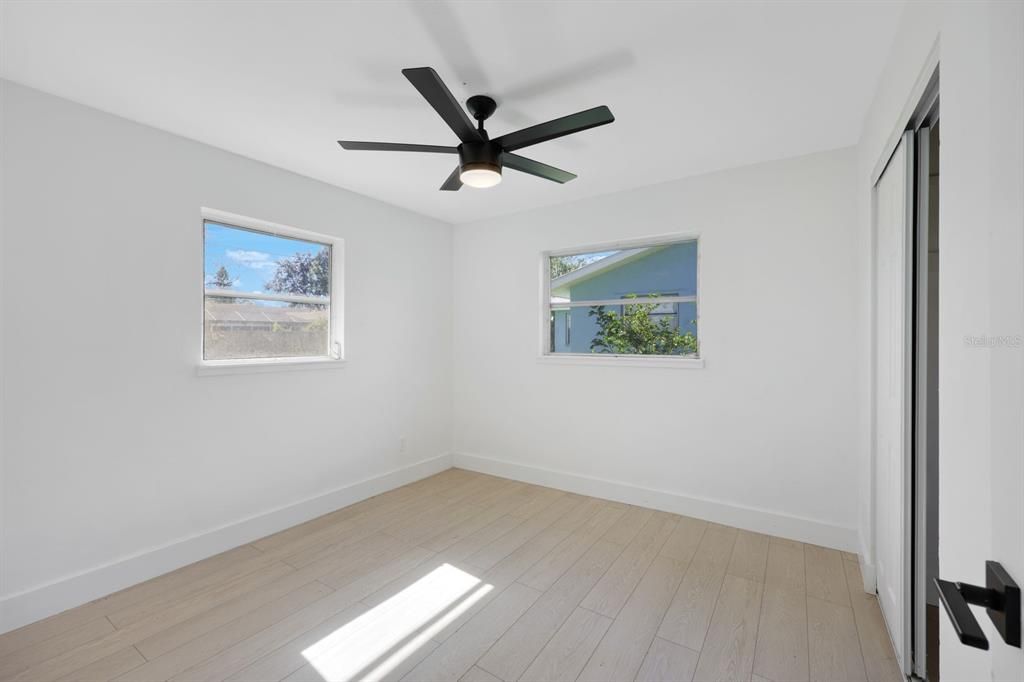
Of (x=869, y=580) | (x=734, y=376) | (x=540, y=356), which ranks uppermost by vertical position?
(x=540, y=356)

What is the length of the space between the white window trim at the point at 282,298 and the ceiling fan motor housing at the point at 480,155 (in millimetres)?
1793

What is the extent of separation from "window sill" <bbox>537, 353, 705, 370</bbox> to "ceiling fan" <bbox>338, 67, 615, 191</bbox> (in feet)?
5.65

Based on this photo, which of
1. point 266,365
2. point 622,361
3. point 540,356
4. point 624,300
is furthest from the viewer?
point 540,356

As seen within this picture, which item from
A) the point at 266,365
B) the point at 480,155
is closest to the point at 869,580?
the point at 480,155

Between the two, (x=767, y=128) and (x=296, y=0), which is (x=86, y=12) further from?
(x=767, y=128)

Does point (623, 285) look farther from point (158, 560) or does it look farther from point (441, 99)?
point (158, 560)

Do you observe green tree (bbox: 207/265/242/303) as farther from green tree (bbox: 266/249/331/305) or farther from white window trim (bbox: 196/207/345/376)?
green tree (bbox: 266/249/331/305)

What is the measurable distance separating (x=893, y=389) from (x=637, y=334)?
6.31 feet

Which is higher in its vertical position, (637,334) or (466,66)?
(466,66)

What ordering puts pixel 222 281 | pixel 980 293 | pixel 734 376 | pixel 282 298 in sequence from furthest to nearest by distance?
pixel 282 298 < pixel 734 376 < pixel 222 281 < pixel 980 293

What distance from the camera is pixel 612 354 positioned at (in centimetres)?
381

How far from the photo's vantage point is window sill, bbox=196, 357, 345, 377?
2.80 metres

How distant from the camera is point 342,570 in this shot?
8.55 feet

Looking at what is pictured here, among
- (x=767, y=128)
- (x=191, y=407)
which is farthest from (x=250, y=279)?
(x=767, y=128)
